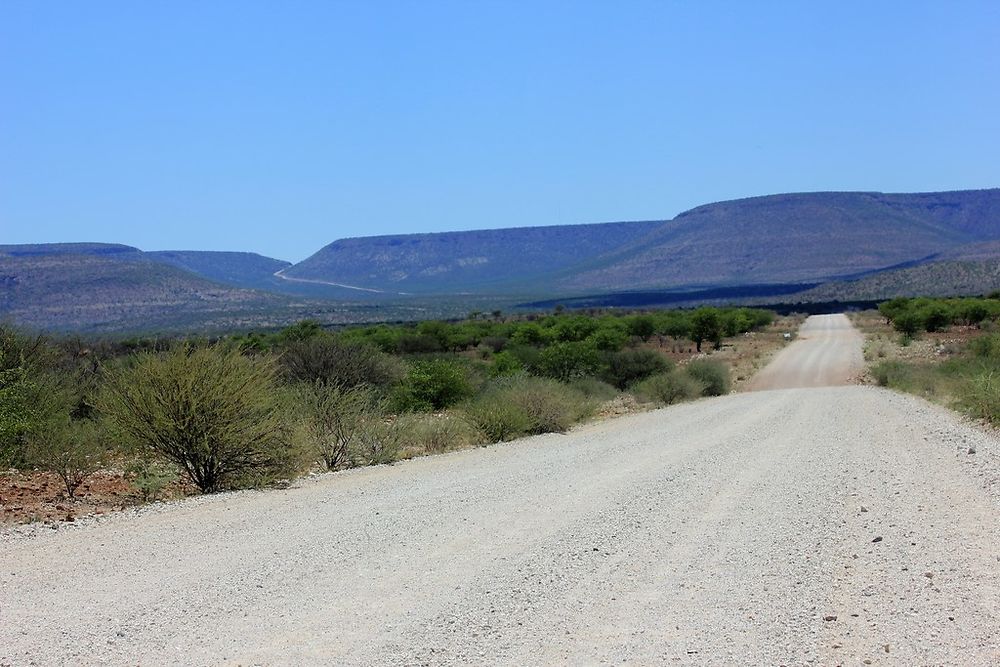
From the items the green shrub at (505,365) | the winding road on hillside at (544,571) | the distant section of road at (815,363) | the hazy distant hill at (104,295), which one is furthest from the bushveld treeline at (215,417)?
the hazy distant hill at (104,295)

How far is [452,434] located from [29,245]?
598ft

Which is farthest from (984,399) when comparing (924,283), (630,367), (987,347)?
(924,283)

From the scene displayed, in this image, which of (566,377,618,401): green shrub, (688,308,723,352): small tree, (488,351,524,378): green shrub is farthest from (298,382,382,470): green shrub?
(688,308,723,352): small tree

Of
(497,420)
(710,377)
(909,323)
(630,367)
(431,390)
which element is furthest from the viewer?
(909,323)

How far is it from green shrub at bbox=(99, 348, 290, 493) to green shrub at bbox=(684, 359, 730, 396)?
77.3ft

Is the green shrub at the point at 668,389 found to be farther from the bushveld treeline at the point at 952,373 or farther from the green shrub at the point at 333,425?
the green shrub at the point at 333,425

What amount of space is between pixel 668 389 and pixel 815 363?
19.3m

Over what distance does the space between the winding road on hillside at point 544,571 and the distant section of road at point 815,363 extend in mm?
26407

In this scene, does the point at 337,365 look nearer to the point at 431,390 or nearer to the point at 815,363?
the point at 431,390

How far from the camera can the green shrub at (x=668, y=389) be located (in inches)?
1294

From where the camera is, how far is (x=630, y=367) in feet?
130

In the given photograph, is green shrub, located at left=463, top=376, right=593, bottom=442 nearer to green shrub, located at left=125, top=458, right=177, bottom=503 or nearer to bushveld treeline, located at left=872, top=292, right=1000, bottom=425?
green shrub, located at left=125, top=458, right=177, bottom=503

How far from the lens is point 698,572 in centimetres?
848

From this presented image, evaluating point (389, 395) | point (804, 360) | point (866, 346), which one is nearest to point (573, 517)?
point (389, 395)
